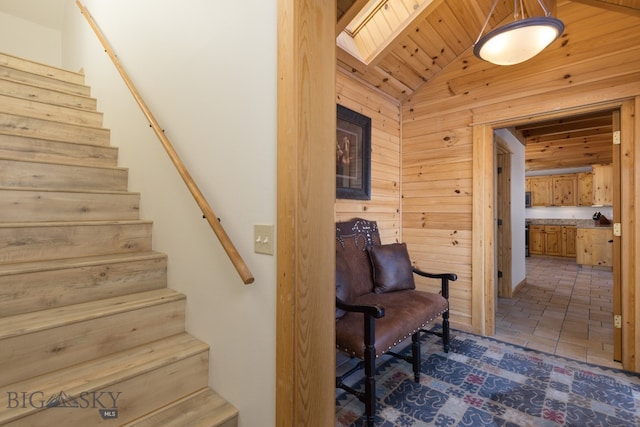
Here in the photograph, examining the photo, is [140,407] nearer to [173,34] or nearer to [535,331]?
[173,34]

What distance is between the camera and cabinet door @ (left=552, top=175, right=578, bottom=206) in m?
7.86

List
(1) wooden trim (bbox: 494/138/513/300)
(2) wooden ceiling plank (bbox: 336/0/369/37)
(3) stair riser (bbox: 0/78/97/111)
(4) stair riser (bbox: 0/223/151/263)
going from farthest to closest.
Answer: (1) wooden trim (bbox: 494/138/513/300) < (3) stair riser (bbox: 0/78/97/111) < (2) wooden ceiling plank (bbox: 336/0/369/37) < (4) stair riser (bbox: 0/223/151/263)

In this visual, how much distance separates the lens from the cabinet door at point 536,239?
8195 millimetres

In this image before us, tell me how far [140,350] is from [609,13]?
4197 millimetres

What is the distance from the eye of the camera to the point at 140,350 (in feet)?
4.92

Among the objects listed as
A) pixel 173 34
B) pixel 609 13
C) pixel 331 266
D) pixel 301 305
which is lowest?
pixel 301 305

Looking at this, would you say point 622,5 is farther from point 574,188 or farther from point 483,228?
point 574,188

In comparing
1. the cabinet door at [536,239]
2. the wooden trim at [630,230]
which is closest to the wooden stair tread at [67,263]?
the wooden trim at [630,230]

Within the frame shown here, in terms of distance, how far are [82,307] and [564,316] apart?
4.70 meters

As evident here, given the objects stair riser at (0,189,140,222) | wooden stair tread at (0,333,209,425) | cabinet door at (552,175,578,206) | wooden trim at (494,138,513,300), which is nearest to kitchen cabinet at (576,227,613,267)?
cabinet door at (552,175,578,206)

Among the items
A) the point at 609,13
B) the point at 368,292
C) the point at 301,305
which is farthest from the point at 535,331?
the point at 301,305

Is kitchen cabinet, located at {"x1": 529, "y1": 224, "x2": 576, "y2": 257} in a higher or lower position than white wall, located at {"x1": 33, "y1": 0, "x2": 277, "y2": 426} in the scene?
lower

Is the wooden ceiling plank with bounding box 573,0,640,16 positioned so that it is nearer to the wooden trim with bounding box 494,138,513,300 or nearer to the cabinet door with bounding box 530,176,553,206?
the wooden trim with bounding box 494,138,513,300

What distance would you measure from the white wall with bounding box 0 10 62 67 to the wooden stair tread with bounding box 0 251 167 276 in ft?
14.6
